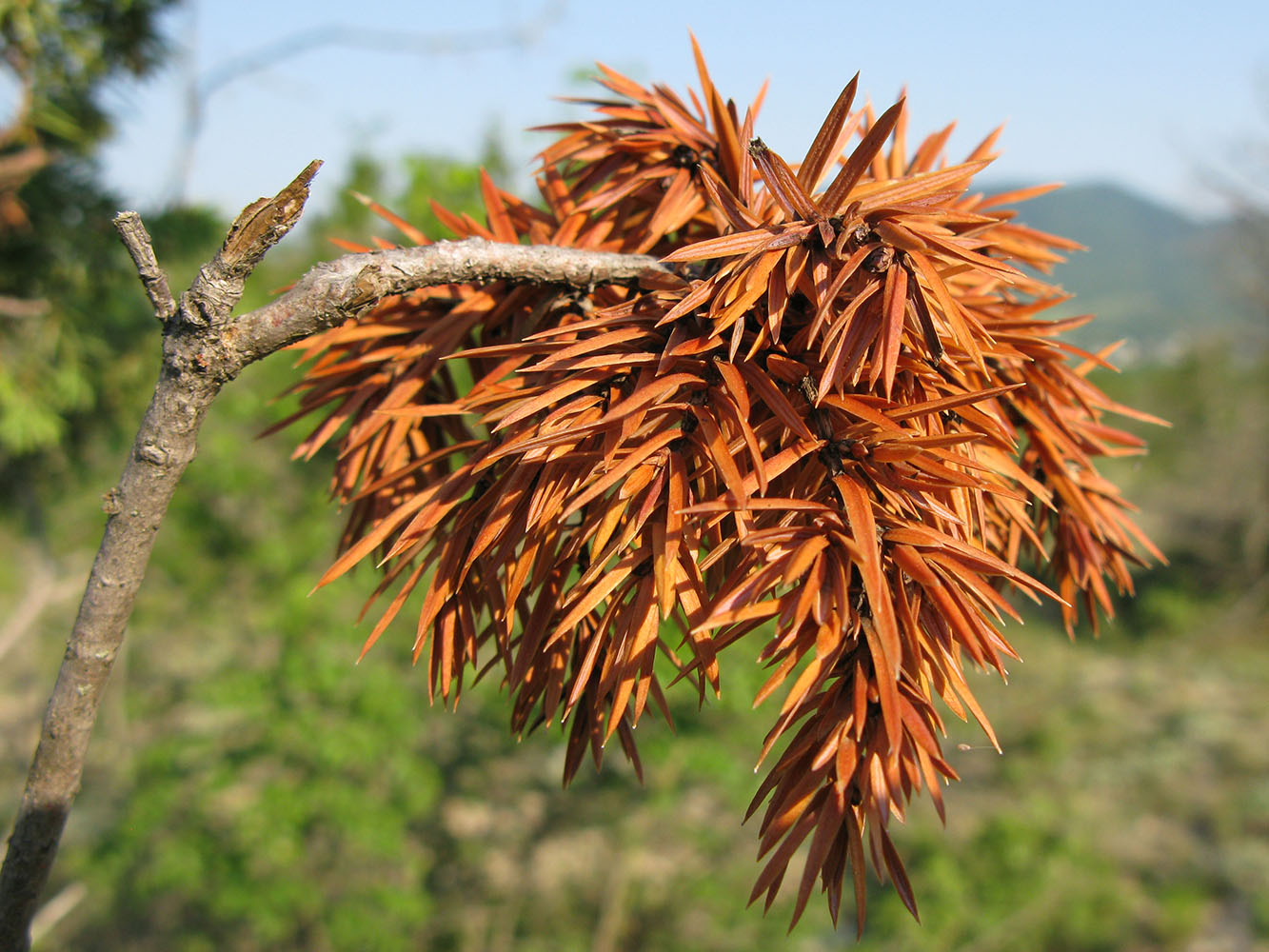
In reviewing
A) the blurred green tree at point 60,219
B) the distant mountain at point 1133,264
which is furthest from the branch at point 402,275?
the distant mountain at point 1133,264

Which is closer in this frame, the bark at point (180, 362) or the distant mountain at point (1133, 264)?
the bark at point (180, 362)

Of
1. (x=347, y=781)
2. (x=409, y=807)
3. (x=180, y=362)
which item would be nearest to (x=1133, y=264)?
(x=409, y=807)

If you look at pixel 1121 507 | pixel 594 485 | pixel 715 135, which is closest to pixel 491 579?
pixel 594 485

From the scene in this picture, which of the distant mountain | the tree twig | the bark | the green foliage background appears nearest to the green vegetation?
the green foliage background

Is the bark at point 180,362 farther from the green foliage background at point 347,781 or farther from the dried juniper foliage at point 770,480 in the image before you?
the green foliage background at point 347,781

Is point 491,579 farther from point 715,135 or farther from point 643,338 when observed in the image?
point 715,135

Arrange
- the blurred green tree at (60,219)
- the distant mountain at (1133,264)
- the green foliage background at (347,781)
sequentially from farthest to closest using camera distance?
the distant mountain at (1133,264), the green foliage background at (347,781), the blurred green tree at (60,219)
